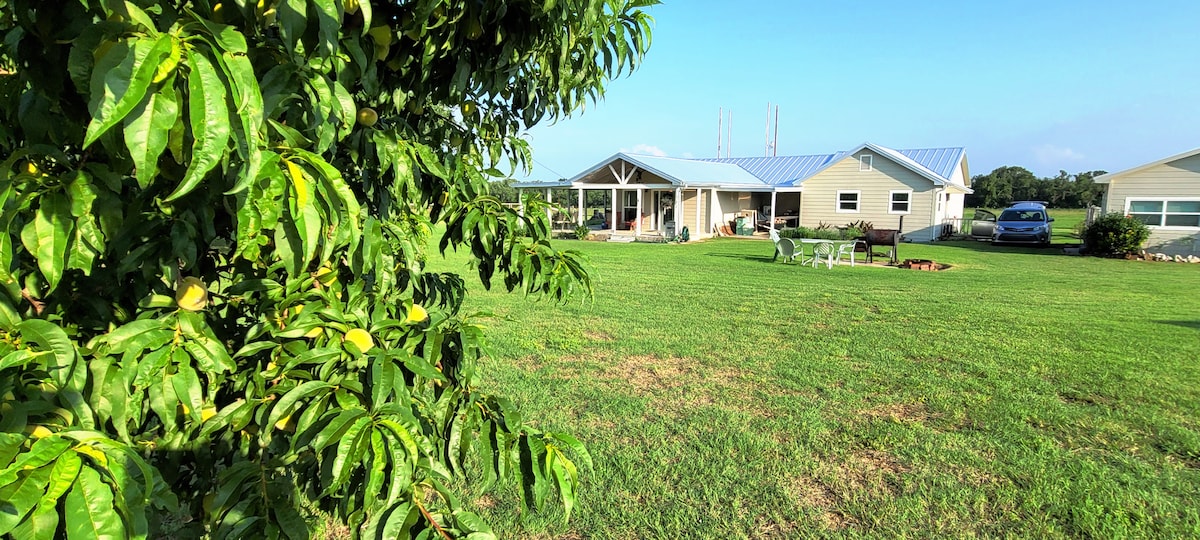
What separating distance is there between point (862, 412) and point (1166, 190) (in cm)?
2088

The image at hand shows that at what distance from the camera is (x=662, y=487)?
3859 millimetres

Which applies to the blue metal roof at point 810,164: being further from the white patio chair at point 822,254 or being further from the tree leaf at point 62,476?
the tree leaf at point 62,476

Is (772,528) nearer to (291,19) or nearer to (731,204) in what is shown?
(291,19)

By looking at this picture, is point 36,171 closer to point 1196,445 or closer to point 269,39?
point 269,39

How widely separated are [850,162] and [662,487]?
25.4 m

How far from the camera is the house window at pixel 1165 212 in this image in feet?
62.1

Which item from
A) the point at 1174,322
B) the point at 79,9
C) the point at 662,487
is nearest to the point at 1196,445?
the point at 662,487

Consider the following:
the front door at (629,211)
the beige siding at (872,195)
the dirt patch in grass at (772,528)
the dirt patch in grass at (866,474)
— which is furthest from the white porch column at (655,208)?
the dirt patch in grass at (772,528)

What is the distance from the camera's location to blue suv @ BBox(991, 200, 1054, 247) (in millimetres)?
22266

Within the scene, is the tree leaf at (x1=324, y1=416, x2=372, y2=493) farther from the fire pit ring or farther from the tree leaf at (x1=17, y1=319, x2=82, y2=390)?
the fire pit ring

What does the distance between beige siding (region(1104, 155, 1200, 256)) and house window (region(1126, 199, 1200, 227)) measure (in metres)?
0.18

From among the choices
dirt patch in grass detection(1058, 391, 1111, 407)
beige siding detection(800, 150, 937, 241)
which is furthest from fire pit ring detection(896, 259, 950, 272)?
dirt patch in grass detection(1058, 391, 1111, 407)

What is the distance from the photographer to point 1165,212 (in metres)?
19.2

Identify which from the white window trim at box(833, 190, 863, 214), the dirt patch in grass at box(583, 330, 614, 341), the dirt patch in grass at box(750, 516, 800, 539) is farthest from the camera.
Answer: the white window trim at box(833, 190, 863, 214)
